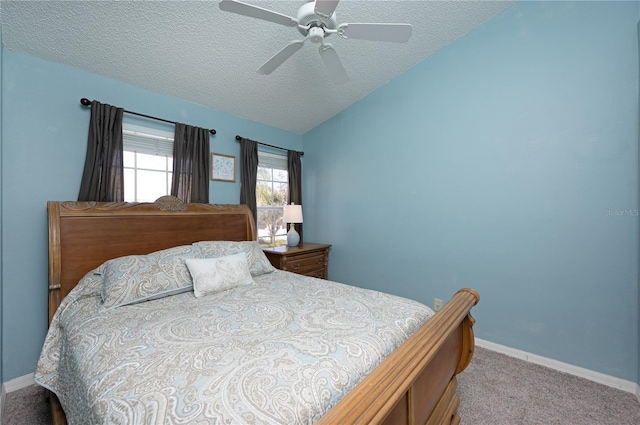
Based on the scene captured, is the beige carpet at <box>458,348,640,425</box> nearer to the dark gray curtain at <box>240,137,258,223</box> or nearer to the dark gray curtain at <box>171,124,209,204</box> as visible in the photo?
the dark gray curtain at <box>240,137,258,223</box>

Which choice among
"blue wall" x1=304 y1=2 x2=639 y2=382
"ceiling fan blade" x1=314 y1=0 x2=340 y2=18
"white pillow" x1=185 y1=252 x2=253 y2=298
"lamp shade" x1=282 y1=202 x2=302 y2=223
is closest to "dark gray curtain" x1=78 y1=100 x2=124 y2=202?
"white pillow" x1=185 y1=252 x2=253 y2=298

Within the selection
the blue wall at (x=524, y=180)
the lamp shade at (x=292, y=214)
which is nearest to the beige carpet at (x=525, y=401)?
the blue wall at (x=524, y=180)

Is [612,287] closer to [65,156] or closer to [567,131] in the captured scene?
[567,131]

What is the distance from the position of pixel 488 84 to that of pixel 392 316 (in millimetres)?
2420

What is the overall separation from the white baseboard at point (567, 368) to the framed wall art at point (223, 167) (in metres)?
3.13

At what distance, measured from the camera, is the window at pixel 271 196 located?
3549 millimetres

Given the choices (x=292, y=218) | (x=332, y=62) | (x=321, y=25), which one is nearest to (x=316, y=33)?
(x=321, y=25)

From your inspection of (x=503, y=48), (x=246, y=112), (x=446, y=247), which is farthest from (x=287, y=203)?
(x=503, y=48)

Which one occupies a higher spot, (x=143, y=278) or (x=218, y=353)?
(x=143, y=278)

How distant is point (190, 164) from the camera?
8.84 ft

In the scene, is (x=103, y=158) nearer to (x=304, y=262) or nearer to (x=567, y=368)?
(x=304, y=262)

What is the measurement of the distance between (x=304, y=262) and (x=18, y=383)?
2.52 m

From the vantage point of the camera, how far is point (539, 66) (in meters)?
2.23

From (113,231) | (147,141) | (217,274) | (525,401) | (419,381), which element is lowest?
(525,401)
